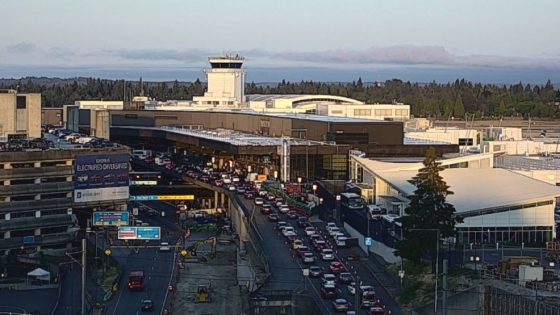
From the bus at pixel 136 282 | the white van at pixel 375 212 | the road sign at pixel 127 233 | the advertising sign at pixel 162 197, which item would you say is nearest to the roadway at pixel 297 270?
the white van at pixel 375 212

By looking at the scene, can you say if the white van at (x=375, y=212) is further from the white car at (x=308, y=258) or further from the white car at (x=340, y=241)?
the white car at (x=308, y=258)

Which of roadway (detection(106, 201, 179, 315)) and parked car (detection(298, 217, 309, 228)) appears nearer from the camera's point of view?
roadway (detection(106, 201, 179, 315))

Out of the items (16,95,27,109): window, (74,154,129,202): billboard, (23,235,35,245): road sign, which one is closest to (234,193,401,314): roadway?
(74,154,129,202): billboard

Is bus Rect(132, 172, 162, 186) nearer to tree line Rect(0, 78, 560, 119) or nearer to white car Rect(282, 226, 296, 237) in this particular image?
white car Rect(282, 226, 296, 237)

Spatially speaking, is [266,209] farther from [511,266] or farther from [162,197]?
[511,266]

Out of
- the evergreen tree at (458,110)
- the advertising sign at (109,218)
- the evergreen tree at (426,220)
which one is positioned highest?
the evergreen tree at (458,110)

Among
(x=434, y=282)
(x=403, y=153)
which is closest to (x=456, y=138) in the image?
(x=403, y=153)

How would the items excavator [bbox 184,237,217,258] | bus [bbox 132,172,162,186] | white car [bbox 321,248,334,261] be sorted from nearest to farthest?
white car [bbox 321,248,334,261] → excavator [bbox 184,237,217,258] → bus [bbox 132,172,162,186]

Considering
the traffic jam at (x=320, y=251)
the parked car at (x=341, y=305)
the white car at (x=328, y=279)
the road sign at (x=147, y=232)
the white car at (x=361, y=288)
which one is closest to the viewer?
the parked car at (x=341, y=305)
